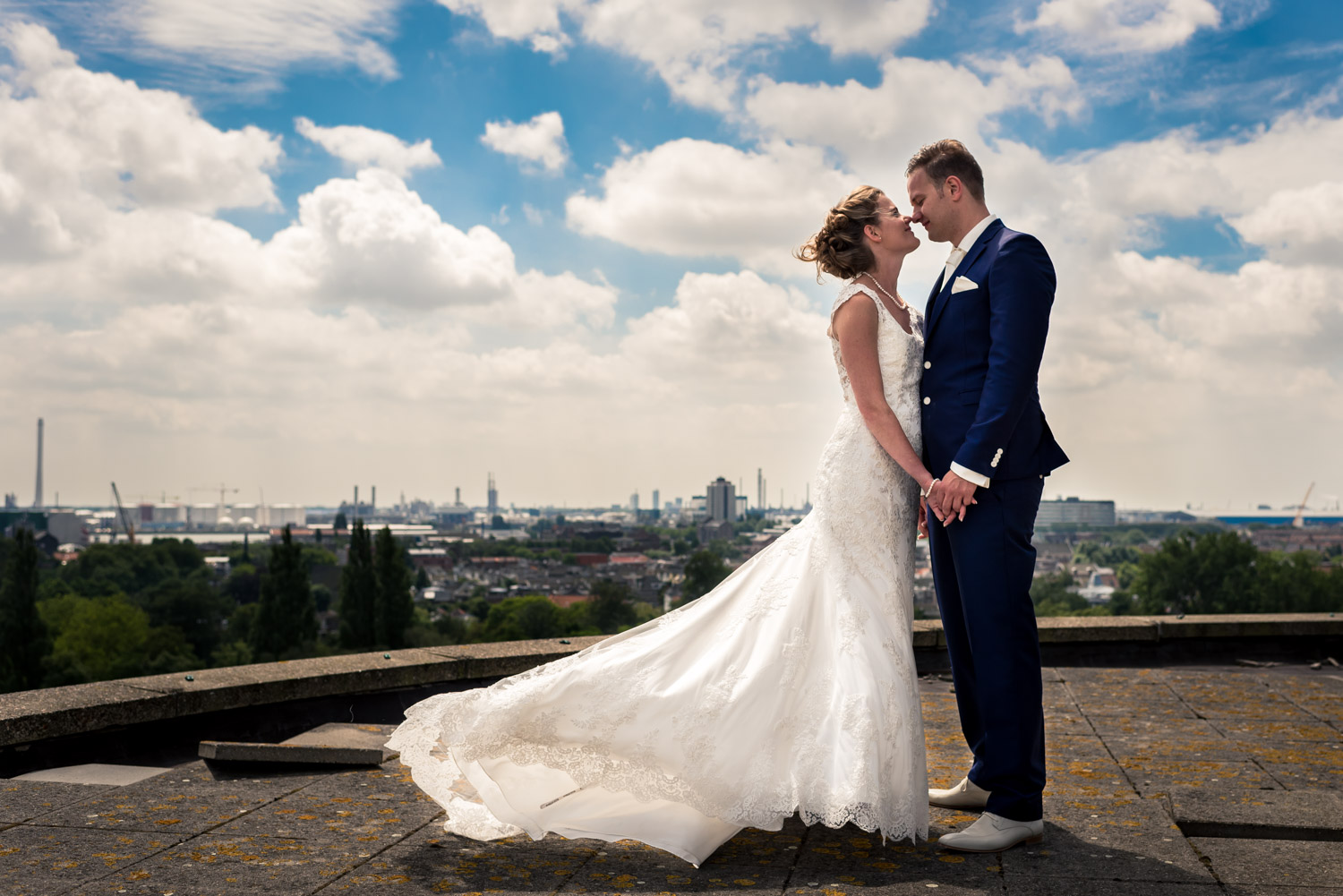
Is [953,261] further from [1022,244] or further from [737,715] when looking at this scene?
[737,715]

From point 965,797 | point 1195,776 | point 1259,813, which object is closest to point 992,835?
point 965,797

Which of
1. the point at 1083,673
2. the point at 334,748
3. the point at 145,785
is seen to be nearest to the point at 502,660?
the point at 334,748

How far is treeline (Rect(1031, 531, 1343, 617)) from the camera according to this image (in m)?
61.2

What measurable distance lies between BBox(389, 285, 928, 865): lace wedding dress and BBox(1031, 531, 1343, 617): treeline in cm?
6070

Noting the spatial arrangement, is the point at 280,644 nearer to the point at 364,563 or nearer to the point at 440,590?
the point at 364,563

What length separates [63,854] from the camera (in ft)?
9.04

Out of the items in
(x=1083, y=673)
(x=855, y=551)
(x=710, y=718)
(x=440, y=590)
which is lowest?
(x=440, y=590)

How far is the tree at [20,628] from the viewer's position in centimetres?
4453

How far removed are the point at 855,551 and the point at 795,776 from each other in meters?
0.67

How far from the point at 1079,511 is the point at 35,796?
167 metres

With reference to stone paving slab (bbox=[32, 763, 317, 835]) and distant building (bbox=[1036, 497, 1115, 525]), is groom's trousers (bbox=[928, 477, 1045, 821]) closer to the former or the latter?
stone paving slab (bbox=[32, 763, 317, 835])

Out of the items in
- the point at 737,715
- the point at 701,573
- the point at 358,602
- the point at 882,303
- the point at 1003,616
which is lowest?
the point at 358,602

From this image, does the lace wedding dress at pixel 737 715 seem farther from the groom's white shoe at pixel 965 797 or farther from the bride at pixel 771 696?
the groom's white shoe at pixel 965 797

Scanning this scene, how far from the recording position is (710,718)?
114 inches
